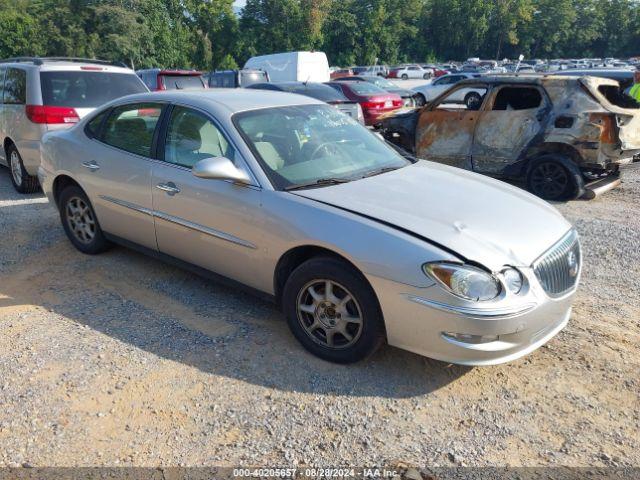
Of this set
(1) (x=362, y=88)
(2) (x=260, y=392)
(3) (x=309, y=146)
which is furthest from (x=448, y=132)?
(1) (x=362, y=88)

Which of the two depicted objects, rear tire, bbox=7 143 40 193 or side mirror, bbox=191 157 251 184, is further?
rear tire, bbox=7 143 40 193

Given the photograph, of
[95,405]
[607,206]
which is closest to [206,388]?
[95,405]

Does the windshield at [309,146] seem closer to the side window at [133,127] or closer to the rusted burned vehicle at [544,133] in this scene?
the side window at [133,127]

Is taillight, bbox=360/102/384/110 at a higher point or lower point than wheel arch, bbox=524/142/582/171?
higher

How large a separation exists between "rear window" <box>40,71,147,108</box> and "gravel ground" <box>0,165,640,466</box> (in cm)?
339

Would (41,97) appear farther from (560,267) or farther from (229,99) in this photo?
(560,267)

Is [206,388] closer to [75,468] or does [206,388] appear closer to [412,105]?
[75,468]

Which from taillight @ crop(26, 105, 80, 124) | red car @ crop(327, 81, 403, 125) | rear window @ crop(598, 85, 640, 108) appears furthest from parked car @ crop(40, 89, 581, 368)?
red car @ crop(327, 81, 403, 125)

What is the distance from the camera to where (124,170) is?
441cm

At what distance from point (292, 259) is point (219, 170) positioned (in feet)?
2.45

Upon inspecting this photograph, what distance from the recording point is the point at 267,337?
3713mm

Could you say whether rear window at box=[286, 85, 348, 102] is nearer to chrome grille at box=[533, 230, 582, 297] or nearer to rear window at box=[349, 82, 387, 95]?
rear window at box=[349, 82, 387, 95]

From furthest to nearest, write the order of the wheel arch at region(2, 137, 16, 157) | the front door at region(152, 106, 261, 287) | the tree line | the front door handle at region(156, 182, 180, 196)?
1. the tree line
2. the wheel arch at region(2, 137, 16, 157)
3. the front door handle at region(156, 182, 180, 196)
4. the front door at region(152, 106, 261, 287)

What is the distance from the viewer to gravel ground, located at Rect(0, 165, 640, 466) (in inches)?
105
